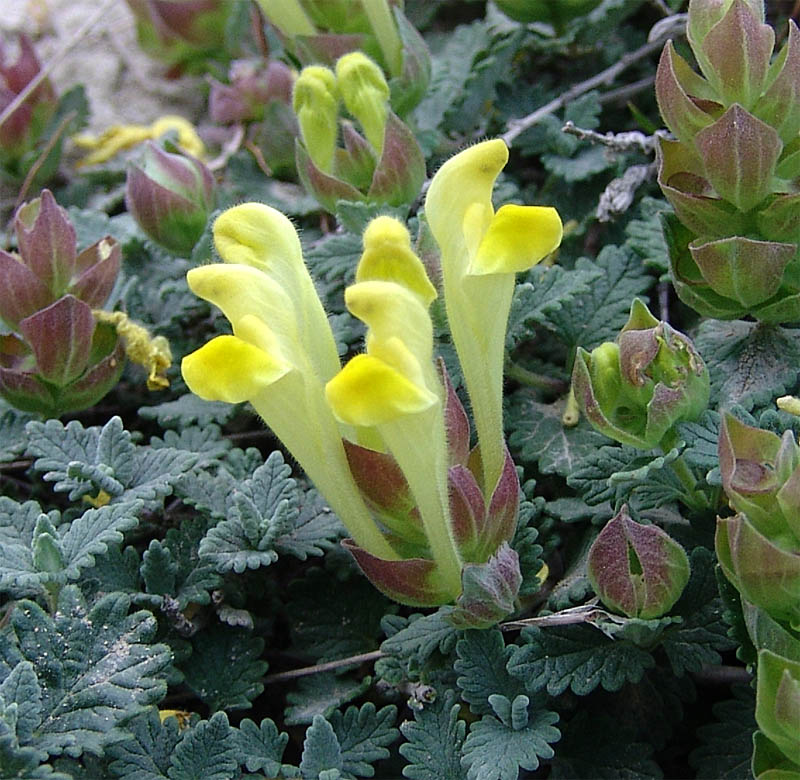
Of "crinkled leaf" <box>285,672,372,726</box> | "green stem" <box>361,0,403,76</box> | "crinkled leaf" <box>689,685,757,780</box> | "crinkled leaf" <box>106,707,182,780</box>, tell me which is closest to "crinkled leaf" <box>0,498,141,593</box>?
"crinkled leaf" <box>106,707,182,780</box>

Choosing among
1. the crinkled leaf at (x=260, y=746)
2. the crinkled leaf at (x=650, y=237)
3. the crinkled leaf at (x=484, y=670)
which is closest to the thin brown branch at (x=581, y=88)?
the crinkled leaf at (x=650, y=237)

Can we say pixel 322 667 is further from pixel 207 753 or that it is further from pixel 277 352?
pixel 277 352

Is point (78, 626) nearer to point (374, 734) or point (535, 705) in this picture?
point (374, 734)

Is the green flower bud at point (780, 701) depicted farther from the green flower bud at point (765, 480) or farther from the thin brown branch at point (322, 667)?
Result: the thin brown branch at point (322, 667)

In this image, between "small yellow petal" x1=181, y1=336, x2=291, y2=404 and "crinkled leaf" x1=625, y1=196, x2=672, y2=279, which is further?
"crinkled leaf" x1=625, y1=196, x2=672, y2=279

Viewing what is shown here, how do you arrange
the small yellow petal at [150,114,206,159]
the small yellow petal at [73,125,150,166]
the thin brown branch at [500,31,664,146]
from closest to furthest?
the thin brown branch at [500,31,664,146]
the small yellow petal at [150,114,206,159]
the small yellow petal at [73,125,150,166]

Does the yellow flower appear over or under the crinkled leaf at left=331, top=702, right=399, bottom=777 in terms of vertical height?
over

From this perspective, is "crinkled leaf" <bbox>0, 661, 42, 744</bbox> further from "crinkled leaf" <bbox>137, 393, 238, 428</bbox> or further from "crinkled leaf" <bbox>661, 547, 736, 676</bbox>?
"crinkled leaf" <bbox>661, 547, 736, 676</bbox>
